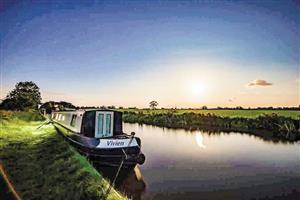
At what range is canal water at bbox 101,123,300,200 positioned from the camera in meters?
4.39

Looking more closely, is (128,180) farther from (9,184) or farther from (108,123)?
(9,184)

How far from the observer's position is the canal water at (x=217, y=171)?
4395 millimetres

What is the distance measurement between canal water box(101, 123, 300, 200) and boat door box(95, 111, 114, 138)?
3.21 ft

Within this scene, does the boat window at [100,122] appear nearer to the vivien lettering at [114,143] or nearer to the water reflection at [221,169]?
the vivien lettering at [114,143]

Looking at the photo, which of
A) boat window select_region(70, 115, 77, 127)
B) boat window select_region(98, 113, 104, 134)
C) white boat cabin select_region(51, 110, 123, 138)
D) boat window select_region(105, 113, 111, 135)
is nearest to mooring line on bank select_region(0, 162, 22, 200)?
white boat cabin select_region(51, 110, 123, 138)

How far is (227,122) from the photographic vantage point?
43.5 ft

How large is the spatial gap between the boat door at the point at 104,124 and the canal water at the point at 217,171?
978 mm

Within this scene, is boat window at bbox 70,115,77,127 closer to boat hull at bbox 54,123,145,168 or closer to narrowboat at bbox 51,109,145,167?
narrowboat at bbox 51,109,145,167

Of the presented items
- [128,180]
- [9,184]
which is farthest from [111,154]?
[9,184]

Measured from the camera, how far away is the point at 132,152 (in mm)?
5188

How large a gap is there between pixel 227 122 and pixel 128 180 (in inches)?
366

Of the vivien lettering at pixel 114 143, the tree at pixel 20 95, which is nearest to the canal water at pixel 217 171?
the vivien lettering at pixel 114 143

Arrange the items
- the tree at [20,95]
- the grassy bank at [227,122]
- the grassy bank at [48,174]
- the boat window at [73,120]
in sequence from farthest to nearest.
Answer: the grassy bank at [227,122] → the boat window at [73,120] → the tree at [20,95] → the grassy bank at [48,174]

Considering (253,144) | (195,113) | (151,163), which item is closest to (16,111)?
(151,163)
